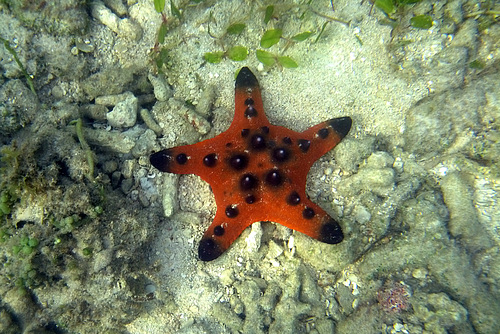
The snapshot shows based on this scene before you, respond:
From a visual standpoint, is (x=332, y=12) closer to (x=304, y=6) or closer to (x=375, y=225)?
(x=304, y=6)

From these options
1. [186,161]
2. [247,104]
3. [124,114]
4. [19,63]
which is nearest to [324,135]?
[247,104]

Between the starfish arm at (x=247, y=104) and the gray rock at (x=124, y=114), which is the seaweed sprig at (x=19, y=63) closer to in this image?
the gray rock at (x=124, y=114)

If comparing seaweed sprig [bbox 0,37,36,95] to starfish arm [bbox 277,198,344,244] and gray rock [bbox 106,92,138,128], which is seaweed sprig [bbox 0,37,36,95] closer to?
gray rock [bbox 106,92,138,128]

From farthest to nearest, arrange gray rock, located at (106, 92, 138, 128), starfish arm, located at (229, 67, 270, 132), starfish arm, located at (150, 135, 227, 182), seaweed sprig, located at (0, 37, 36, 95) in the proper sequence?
gray rock, located at (106, 92, 138, 128)
starfish arm, located at (229, 67, 270, 132)
starfish arm, located at (150, 135, 227, 182)
seaweed sprig, located at (0, 37, 36, 95)

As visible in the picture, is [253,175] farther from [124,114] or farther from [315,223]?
[124,114]

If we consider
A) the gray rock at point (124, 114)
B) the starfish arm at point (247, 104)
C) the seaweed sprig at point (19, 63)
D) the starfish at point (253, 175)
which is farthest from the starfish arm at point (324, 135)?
the seaweed sprig at point (19, 63)

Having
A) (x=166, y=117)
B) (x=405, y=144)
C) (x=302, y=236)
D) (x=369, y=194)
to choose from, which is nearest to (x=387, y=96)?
(x=405, y=144)

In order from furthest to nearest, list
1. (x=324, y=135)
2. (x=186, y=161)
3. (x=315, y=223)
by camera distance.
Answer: (x=324, y=135) → (x=186, y=161) → (x=315, y=223)

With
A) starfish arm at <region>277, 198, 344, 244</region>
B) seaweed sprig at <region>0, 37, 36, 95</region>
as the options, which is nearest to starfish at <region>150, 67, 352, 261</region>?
starfish arm at <region>277, 198, 344, 244</region>

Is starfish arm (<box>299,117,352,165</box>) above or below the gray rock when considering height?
above
